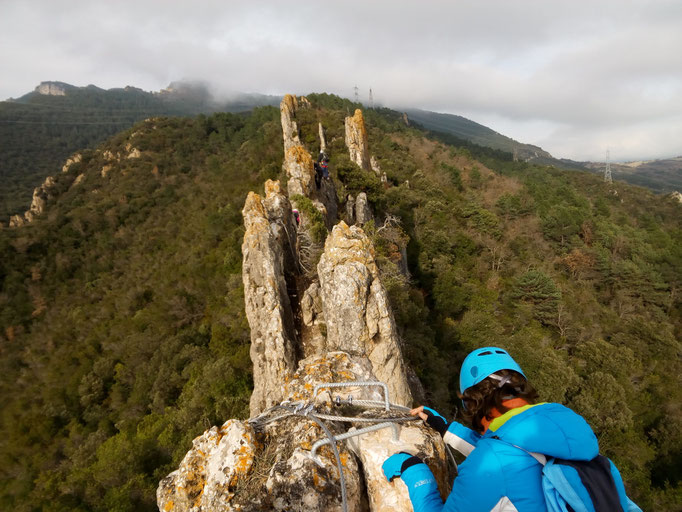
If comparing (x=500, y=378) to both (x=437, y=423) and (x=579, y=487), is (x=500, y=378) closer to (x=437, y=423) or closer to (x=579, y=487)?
(x=579, y=487)

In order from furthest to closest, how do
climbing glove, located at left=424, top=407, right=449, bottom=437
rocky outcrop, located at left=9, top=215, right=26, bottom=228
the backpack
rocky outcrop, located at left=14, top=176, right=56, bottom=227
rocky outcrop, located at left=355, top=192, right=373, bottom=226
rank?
rocky outcrop, located at left=14, top=176, right=56, bottom=227 → rocky outcrop, located at left=9, top=215, right=26, bottom=228 → rocky outcrop, located at left=355, top=192, right=373, bottom=226 → climbing glove, located at left=424, top=407, right=449, bottom=437 → the backpack

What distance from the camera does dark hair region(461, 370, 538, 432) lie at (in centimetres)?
260

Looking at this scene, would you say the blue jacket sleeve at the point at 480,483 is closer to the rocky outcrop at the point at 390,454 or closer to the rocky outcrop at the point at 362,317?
the rocky outcrop at the point at 390,454

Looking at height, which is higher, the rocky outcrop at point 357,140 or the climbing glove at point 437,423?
the rocky outcrop at point 357,140

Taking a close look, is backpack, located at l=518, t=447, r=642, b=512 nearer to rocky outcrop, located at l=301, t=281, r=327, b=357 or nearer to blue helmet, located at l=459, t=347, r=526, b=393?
blue helmet, located at l=459, t=347, r=526, b=393

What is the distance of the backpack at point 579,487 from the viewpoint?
186 cm

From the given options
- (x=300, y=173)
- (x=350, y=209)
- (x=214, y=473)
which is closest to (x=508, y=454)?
(x=214, y=473)

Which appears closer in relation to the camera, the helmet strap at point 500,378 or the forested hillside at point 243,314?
the helmet strap at point 500,378

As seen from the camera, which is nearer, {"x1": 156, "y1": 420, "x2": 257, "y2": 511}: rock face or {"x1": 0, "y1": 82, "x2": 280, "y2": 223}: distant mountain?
{"x1": 156, "y1": 420, "x2": 257, "y2": 511}: rock face

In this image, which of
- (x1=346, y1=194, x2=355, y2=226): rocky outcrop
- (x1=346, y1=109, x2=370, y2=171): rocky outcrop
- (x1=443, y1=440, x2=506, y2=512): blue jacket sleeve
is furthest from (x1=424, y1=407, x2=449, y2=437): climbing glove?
(x1=346, y1=109, x2=370, y2=171): rocky outcrop

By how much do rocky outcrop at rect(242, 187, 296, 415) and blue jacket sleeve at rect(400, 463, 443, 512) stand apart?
9365 millimetres

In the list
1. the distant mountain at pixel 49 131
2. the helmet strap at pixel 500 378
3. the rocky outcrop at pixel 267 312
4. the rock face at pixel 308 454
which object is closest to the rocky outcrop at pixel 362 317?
the rocky outcrop at pixel 267 312

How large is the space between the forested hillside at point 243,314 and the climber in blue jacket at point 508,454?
12433mm

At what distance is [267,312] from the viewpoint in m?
12.3
